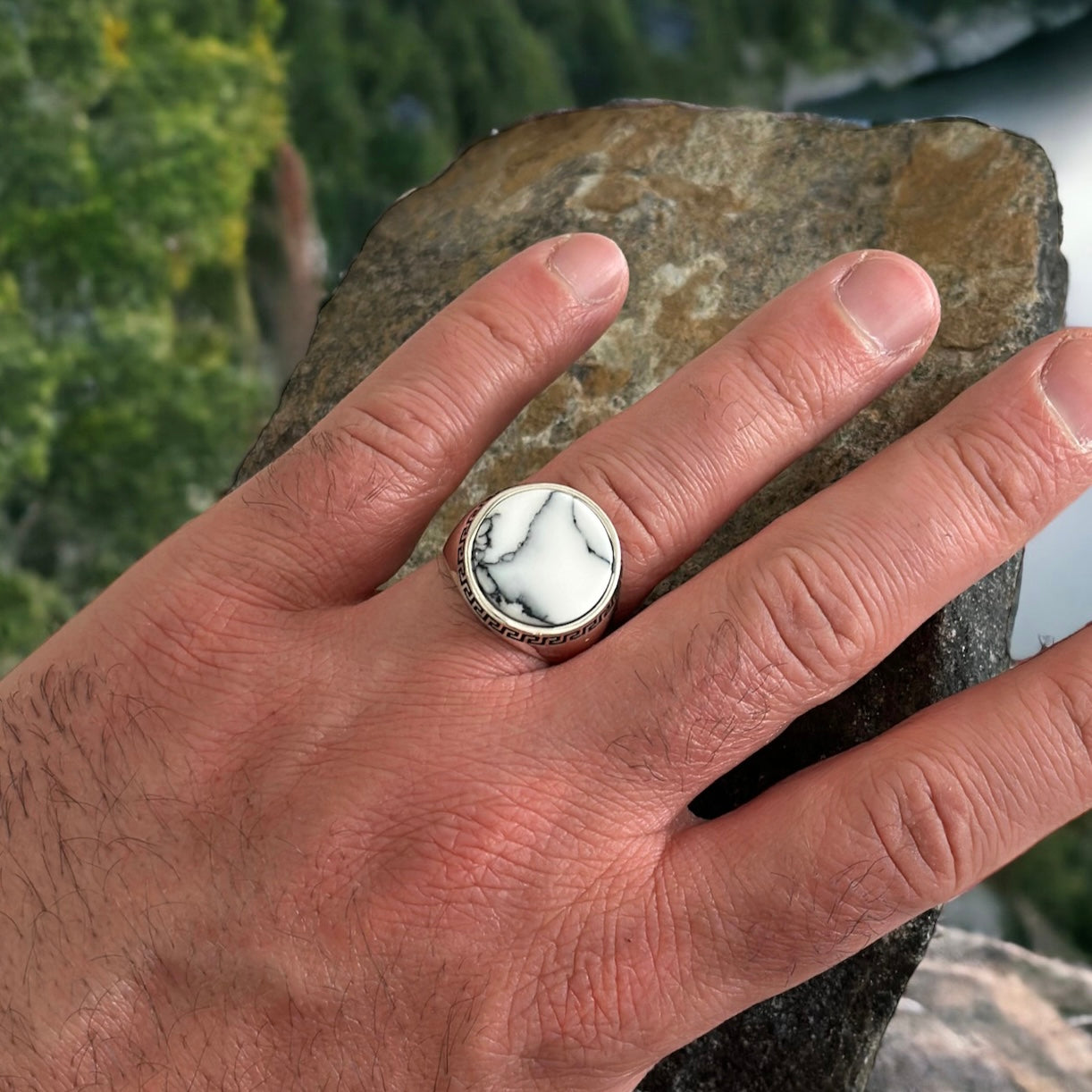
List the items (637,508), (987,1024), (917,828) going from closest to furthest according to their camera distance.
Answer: (917,828)
(637,508)
(987,1024)

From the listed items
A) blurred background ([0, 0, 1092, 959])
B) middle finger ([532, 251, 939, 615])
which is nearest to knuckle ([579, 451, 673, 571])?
middle finger ([532, 251, 939, 615])

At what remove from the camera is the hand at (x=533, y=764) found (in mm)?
916

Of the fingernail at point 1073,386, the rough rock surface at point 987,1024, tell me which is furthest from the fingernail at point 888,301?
the rough rock surface at point 987,1024

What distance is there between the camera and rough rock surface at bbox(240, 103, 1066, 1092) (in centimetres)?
112

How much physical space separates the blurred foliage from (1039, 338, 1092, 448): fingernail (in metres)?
2.43

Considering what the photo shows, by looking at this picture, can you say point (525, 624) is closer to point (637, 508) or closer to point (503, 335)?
point (637, 508)

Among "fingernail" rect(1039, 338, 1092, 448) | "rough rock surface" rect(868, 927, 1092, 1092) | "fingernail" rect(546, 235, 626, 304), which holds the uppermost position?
"fingernail" rect(546, 235, 626, 304)

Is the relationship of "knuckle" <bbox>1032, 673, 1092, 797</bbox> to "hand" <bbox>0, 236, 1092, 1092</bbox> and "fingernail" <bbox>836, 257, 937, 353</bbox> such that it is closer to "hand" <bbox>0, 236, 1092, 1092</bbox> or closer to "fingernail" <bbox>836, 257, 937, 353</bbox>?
"hand" <bbox>0, 236, 1092, 1092</bbox>

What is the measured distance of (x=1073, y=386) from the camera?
932 millimetres

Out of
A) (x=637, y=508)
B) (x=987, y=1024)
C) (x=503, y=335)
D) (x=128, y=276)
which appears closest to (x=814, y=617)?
(x=637, y=508)

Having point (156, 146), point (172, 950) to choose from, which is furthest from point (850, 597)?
point (156, 146)

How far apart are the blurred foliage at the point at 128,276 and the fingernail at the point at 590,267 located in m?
2.08

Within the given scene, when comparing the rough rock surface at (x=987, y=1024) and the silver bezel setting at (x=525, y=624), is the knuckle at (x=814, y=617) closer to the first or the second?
the silver bezel setting at (x=525, y=624)

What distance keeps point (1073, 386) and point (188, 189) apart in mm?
2646
